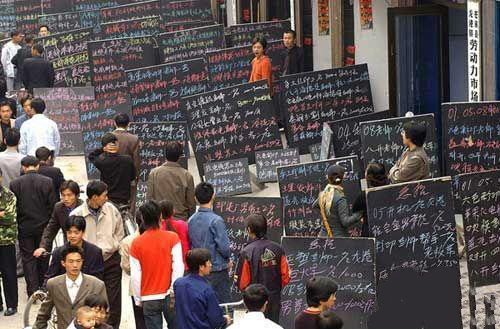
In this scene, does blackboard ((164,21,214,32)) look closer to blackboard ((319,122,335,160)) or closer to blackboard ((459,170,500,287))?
blackboard ((319,122,335,160))

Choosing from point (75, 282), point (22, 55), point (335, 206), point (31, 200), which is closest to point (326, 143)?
point (335, 206)

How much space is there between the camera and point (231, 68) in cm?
2200

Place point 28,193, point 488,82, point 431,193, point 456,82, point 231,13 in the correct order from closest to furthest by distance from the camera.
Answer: point 431,193 → point 28,193 → point 488,82 → point 456,82 → point 231,13

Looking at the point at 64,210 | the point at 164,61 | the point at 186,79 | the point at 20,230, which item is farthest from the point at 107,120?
the point at 64,210

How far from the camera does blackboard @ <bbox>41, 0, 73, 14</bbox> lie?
3234 centimetres

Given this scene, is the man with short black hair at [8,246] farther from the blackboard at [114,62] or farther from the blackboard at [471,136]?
the blackboard at [114,62]

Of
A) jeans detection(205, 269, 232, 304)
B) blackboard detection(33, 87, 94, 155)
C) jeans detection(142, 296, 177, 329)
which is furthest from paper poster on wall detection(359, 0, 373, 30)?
jeans detection(142, 296, 177, 329)

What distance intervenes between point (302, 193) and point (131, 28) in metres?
13.6

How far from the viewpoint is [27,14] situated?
105 ft

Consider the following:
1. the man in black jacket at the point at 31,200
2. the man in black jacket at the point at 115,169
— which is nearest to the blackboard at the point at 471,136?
the man in black jacket at the point at 115,169

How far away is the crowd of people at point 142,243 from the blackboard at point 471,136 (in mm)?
1034

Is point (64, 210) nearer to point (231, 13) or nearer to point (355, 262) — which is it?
point (355, 262)

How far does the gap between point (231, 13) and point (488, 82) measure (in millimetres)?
16385

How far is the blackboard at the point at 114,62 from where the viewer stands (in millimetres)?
22703
